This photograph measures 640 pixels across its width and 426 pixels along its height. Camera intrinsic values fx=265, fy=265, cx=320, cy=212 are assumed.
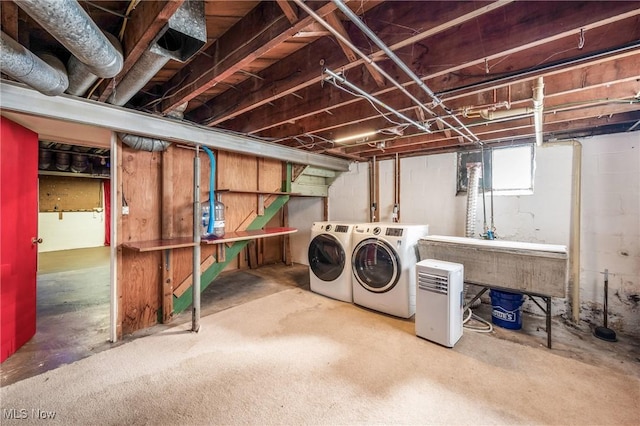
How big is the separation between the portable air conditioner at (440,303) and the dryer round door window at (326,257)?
1.17 m

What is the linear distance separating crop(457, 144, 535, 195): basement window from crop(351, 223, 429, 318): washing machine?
1095mm

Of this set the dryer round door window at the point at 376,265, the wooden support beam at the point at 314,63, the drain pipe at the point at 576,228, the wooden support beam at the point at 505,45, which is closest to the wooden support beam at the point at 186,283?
the wooden support beam at the point at 314,63

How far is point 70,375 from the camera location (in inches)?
77.7

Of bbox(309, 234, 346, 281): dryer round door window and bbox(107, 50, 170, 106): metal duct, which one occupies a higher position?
bbox(107, 50, 170, 106): metal duct

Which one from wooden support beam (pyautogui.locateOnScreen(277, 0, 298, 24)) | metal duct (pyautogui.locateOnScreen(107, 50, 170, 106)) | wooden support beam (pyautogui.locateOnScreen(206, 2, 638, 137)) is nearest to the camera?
wooden support beam (pyautogui.locateOnScreen(277, 0, 298, 24))

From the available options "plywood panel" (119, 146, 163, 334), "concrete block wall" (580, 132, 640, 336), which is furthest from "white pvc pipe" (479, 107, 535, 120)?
"plywood panel" (119, 146, 163, 334)

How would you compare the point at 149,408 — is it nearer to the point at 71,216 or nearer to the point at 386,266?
the point at 386,266

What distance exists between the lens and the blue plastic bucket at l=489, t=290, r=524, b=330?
9.11 feet

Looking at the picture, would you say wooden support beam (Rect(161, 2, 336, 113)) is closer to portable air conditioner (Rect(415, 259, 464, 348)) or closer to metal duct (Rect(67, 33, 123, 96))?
metal duct (Rect(67, 33, 123, 96))

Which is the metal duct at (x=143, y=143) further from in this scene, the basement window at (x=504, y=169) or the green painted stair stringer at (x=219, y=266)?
the basement window at (x=504, y=169)

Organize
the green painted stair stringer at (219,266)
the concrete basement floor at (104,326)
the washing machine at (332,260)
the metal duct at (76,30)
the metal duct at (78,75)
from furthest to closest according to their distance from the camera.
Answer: the washing machine at (332,260) → the green painted stair stringer at (219,266) → the concrete basement floor at (104,326) → the metal duct at (78,75) → the metal duct at (76,30)

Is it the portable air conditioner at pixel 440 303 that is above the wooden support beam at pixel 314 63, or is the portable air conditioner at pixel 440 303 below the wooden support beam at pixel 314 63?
Result: below

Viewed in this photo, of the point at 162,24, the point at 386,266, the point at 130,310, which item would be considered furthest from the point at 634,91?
the point at 130,310

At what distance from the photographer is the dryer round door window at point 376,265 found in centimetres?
301
